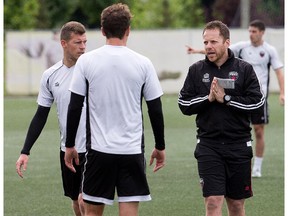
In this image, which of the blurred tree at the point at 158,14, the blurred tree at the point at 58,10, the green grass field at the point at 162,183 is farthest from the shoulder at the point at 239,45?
the blurred tree at the point at 158,14

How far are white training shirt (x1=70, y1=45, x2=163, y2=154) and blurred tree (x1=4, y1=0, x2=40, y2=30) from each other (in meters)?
45.2

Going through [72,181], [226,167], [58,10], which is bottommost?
[72,181]

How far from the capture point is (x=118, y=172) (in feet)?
26.8

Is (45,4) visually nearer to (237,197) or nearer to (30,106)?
(30,106)

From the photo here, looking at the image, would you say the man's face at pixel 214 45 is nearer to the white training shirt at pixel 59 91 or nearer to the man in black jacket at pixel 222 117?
the man in black jacket at pixel 222 117

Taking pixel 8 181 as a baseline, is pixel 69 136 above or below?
above

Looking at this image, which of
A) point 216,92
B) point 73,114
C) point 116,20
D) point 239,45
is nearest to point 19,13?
point 239,45

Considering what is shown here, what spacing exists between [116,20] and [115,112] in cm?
72

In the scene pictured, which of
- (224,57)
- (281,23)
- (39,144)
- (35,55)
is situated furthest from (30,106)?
(281,23)

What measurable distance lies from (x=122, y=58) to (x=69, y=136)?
29.9 inches

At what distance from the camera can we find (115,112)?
8055 millimetres

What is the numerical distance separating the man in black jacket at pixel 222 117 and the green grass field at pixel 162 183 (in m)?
2.64

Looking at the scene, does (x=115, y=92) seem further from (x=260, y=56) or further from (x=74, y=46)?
(x=260, y=56)

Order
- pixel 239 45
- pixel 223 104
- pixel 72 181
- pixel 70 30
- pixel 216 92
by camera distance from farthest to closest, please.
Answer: pixel 239 45, pixel 72 181, pixel 70 30, pixel 223 104, pixel 216 92
